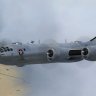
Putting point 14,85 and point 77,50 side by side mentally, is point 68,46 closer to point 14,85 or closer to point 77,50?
point 77,50

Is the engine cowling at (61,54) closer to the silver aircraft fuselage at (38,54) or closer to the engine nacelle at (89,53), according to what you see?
the silver aircraft fuselage at (38,54)

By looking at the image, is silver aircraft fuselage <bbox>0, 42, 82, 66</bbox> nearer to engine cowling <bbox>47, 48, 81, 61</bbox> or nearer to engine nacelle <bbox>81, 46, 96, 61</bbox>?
engine cowling <bbox>47, 48, 81, 61</bbox>

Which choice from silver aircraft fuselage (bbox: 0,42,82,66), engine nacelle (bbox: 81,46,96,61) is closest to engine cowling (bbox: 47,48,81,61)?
silver aircraft fuselage (bbox: 0,42,82,66)

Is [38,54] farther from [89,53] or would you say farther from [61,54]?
[89,53]

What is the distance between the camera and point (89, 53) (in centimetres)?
5744

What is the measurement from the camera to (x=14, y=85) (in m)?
60.6

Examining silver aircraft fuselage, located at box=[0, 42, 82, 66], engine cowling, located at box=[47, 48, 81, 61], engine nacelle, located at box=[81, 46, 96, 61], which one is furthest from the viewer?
silver aircraft fuselage, located at box=[0, 42, 82, 66]

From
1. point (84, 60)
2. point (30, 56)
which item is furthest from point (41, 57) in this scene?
point (84, 60)

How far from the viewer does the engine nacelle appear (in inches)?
2261

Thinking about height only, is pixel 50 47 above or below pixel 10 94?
above

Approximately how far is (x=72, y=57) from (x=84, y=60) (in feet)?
8.12

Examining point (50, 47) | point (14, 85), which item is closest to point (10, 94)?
point (14, 85)

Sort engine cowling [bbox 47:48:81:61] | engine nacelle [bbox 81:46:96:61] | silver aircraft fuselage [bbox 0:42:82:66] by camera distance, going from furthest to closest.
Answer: silver aircraft fuselage [bbox 0:42:82:66], engine cowling [bbox 47:48:81:61], engine nacelle [bbox 81:46:96:61]

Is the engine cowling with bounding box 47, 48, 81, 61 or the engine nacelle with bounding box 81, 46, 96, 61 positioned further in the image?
the engine cowling with bounding box 47, 48, 81, 61
